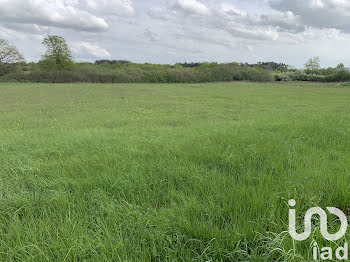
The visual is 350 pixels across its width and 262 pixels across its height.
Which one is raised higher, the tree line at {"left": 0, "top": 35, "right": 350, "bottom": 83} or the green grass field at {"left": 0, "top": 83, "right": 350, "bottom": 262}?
the tree line at {"left": 0, "top": 35, "right": 350, "bottom": 83}

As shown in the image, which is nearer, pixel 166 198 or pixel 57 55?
pixel 166 198

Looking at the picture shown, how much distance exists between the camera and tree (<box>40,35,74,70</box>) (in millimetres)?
58812

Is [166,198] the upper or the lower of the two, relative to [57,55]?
lower

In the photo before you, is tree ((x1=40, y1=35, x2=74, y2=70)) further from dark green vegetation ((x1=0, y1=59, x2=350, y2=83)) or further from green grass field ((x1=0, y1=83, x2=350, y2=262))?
green grass field ((x1=0, y1=83, x2=350, y2=262))

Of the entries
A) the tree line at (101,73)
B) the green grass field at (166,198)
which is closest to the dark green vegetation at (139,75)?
the tree line at (101,73)

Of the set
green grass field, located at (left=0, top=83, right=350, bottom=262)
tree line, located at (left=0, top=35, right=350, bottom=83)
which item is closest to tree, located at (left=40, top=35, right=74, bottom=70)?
tree line, located at (left=0, top=35, right=350, bottom=83)

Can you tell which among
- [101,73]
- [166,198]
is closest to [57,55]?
[101,73]

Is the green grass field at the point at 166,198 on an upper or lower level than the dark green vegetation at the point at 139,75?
lower

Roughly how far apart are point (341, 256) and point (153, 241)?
5.41ft

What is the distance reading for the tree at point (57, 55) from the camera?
58.8 m

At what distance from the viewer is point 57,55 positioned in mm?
60688

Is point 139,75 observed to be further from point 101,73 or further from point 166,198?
point 166,198

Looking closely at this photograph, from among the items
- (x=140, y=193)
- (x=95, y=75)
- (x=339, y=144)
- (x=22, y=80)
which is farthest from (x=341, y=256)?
(x=22, y=80)

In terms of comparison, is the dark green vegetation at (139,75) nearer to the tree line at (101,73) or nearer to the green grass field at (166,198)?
the tree line at (101,73)
